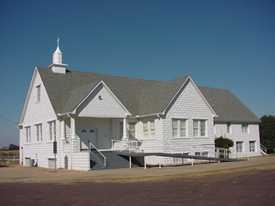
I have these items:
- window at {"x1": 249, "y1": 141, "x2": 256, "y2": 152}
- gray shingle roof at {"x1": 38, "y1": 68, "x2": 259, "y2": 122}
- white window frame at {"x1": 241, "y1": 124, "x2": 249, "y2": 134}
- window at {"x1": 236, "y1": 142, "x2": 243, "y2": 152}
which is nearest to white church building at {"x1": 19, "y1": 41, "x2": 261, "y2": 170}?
gray shingle roof at {"x1": 38, "y1": 68, "x2": 259, "y2": 122}

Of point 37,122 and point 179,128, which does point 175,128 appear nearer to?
point 179,128

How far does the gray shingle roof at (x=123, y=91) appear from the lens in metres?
32.1

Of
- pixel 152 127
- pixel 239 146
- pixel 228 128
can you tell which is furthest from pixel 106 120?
pixel 239 146

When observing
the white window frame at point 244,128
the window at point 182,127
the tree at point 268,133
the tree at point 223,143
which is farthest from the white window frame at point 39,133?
the tree at point 268,133

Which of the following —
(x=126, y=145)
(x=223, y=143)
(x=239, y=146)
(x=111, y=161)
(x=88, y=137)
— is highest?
(x=88, y=137)

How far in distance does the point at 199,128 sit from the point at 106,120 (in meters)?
7.75

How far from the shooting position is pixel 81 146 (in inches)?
1243

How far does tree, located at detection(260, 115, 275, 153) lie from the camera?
47.9 metres

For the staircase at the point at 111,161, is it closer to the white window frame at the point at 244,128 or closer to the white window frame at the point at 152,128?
the white window frame at the point at 152,128

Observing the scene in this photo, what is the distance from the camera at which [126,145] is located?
32375mm

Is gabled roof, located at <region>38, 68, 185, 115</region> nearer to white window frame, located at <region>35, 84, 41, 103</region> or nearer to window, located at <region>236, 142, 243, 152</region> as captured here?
white window frame, located at <region>35, 84, 41, 103</region>

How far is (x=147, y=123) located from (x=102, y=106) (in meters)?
4.50

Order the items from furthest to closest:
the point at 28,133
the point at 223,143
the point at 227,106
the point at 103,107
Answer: the point at 227,106 < the point at 28,133 < the point at 223,143 < the point at 103,107

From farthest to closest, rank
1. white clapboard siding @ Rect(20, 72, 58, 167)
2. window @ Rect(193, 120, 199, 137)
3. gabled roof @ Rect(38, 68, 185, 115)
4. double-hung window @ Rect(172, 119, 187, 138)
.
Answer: window @ Rect(193, 120, 199, 137), white clapboard siding @ Rect(20, 72, 58, 167), double-hung window @ Rect(172, 119, 187, 138), gabled roof @ Rect(38, 68, 185, 115)
